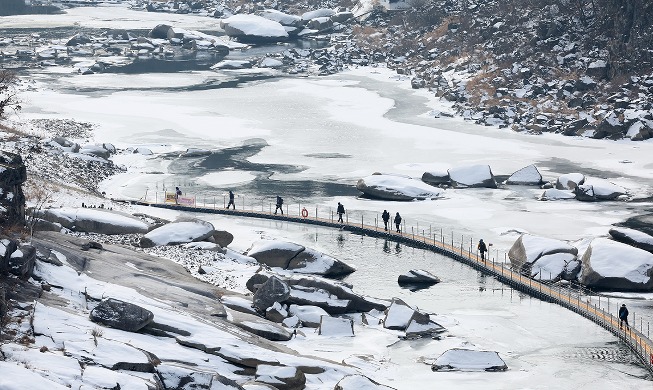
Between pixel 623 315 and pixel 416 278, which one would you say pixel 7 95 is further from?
pixel 623 315

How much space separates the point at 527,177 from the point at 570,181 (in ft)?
10.5

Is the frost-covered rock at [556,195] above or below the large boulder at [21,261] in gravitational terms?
below

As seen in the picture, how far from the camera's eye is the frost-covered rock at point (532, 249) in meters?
52.0

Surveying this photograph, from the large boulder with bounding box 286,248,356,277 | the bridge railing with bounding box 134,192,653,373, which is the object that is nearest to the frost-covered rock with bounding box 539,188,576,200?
the bridge railing with bounding box 134,192,653,373

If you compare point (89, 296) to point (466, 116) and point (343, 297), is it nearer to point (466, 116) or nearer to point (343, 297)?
point (343, 297)

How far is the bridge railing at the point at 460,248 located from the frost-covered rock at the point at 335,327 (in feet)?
35.6

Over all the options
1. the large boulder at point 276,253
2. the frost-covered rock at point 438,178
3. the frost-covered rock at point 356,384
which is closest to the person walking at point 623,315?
the frost-covered rock at point 356,384

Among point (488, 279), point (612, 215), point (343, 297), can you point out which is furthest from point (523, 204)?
point (343, 297)

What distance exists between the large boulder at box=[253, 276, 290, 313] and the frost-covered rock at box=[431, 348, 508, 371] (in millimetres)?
7242

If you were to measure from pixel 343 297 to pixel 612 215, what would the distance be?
2417cm

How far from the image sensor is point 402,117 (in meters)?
96.8

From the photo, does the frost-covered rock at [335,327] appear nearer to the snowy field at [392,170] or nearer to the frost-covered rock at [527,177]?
the snowy field at [392,170]

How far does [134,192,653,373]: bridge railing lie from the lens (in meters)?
43.8

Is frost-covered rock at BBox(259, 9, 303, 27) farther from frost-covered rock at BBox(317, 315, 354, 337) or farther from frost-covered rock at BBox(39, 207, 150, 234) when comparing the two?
frost-covered rock at BBox(317, 315, 354, 337)
